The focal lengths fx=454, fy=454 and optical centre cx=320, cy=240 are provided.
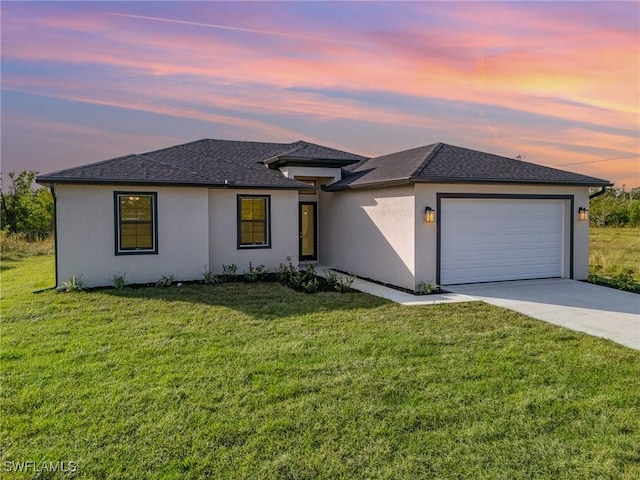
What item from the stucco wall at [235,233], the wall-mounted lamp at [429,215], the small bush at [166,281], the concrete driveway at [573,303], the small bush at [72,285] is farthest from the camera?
the stucco wall at [235,233]

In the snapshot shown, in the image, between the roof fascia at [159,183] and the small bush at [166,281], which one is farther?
the small bush at [166,281]

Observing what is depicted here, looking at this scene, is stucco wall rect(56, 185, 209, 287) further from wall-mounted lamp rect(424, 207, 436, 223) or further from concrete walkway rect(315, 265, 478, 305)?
wall-mounted lamp rect(424, 207, 436, 223)

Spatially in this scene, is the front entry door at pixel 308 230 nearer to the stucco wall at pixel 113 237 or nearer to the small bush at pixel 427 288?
the stucco wall at pixel 113 237

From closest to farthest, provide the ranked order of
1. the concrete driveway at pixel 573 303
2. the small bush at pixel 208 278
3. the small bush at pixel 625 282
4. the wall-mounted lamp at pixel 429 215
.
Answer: the concrete driveway at pixel 573 303 < the wall-mounted lamp at pixel 429 215 < the small bush at pixel 625 282 < the small bush at pixel 208 278

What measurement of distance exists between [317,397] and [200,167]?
10231 mm

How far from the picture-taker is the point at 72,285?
10.6 metres

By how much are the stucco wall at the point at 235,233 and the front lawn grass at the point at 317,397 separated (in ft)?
15.5

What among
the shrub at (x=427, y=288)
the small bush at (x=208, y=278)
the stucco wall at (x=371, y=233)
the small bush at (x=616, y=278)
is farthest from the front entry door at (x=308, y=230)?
the small bush at (x=616, y=278)

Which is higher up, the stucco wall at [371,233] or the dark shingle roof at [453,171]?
the dark shingle roof at [453,171]

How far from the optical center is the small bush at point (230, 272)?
12367 millimetres

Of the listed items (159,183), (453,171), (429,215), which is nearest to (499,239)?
(453,171)

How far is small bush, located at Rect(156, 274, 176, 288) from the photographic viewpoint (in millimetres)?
11320

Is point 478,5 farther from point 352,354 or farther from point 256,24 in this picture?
point 352,354

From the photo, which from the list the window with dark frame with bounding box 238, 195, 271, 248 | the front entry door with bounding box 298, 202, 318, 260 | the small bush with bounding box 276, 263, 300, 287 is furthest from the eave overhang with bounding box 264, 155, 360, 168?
the small bush with bounding box 276, 263, 300, 287
